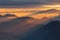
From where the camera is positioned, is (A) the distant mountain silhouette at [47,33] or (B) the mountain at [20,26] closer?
(A) the distant mountain silhouette at [47,33]

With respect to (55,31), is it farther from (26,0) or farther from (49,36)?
(26,0)

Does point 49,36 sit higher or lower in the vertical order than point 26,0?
lower

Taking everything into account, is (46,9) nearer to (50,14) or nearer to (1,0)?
(50,14)

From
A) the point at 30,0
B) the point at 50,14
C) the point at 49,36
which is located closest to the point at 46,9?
the point at 50,14

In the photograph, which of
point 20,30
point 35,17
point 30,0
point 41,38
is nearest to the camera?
point 41,38

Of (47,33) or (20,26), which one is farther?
(20,26)

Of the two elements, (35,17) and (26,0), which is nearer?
(35,17)

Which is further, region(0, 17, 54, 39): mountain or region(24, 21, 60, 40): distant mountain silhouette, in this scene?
region(0, 17, 54, 39): mountain

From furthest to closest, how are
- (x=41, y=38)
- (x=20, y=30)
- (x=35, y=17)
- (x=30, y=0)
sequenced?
(x=30, y=0), (x=35, y=17), (x=20, y=30), (x=41, y=38)
